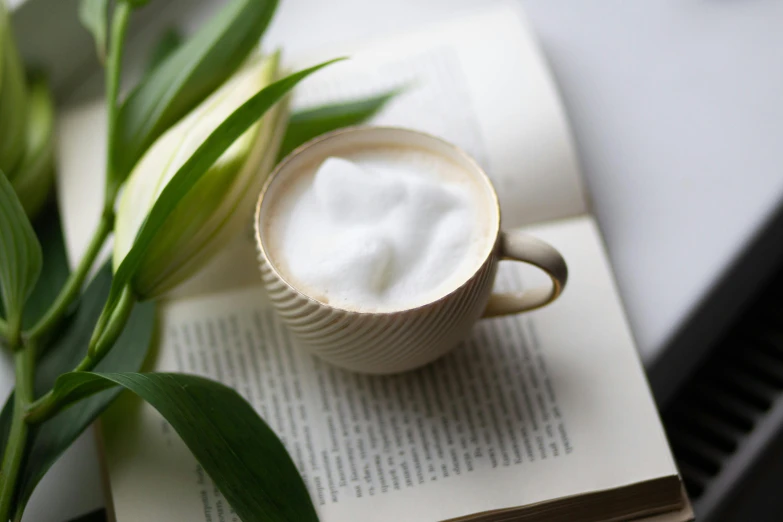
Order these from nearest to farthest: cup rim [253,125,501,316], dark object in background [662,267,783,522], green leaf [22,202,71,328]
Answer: cup rim [253,125,501,316], green leaf [22,202,71,328], dark object in background [662,267,783,522]

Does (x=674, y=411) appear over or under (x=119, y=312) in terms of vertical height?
under

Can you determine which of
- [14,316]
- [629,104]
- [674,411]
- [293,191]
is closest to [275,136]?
[293,191]

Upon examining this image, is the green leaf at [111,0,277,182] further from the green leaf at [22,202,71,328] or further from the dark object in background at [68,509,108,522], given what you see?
the dark object in background at [68,509,108,522]

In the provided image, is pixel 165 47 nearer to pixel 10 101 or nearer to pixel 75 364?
pixel 10 101

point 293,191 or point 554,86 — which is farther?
point 554,86

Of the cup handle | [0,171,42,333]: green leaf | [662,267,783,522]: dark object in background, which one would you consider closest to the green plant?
[0,171,42,333]: green leaf

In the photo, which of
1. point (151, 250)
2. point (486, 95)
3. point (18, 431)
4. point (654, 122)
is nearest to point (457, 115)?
point (486, 95)

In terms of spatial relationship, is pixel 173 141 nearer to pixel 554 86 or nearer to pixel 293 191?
pixel 293 191
